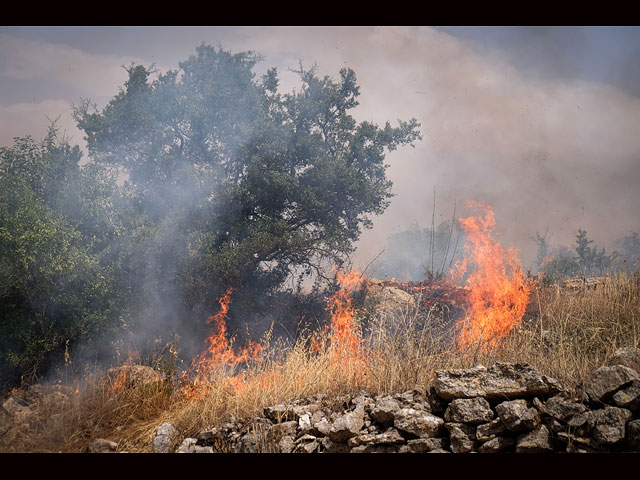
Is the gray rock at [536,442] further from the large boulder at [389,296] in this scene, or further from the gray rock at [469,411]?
the large boulder at [389,296]

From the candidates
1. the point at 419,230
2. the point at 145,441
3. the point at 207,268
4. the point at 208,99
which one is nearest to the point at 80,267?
the point at 207,268

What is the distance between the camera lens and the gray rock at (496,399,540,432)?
3271 mm

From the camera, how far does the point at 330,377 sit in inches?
191

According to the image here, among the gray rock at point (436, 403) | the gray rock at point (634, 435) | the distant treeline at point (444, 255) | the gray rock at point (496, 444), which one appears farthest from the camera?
the distant treeline at point (444, 255)

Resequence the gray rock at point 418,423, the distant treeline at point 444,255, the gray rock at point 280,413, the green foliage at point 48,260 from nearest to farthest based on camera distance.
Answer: the gray rock at point 418,423 → the gray rock at point 280,413 → the green foliage at point 48,260 → the distant treeline at point 444,255

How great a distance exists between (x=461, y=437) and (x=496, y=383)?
0.52m

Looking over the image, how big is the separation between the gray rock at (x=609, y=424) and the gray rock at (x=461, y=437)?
0.80m

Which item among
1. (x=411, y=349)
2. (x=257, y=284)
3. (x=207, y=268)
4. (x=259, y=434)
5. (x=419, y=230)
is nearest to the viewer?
(x=259, y=434)

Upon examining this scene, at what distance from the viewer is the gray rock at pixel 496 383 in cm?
349

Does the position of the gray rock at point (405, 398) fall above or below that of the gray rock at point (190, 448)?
above

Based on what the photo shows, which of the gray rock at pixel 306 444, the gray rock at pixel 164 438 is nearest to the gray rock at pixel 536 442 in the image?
the gray rock at pixel 306 444

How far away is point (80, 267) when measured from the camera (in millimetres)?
7590
